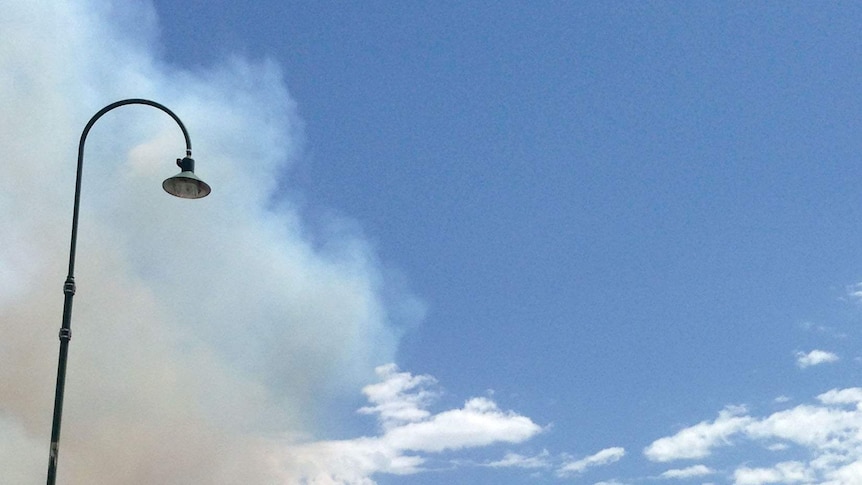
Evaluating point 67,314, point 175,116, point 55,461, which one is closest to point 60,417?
point 55,461

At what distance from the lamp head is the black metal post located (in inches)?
29.5

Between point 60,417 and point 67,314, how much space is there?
1.92 meters

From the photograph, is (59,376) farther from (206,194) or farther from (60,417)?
(206,194)

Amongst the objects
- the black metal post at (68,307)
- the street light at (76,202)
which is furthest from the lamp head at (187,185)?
the black metal post at (68,307)

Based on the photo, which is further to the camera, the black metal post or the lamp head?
the lamp head

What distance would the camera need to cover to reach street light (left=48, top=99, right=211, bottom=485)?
17.3 metres

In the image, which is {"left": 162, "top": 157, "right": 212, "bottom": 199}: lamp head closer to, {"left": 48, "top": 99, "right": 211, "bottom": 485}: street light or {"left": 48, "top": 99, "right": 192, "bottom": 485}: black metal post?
{"left": 48, "top": 99, "right": 211, "bottom": 485}: street light

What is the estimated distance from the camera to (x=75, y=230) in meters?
19.1

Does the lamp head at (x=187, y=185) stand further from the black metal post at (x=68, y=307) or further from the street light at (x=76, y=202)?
the black metal post at (x=68, y=307)

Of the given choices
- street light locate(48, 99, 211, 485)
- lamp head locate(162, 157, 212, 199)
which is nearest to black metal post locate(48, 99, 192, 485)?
street light locate(48, 99, 211, 485)

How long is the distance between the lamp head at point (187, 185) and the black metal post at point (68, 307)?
2.45ft

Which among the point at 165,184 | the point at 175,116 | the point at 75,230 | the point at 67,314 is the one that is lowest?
the point at 67,314

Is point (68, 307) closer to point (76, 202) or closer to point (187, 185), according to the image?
point (76, 202)

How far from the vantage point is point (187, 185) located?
20438mm
